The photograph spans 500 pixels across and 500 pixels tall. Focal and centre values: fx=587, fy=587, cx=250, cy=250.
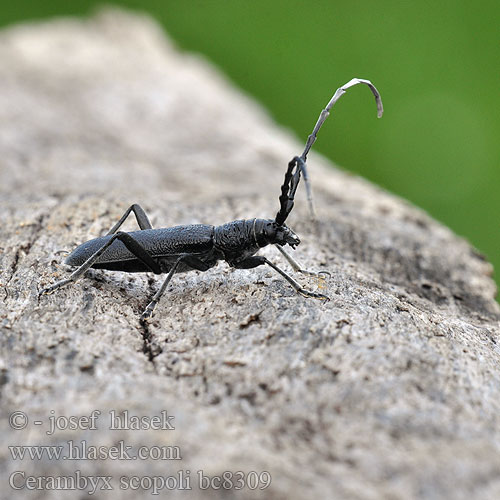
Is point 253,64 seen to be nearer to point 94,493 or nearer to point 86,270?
point 86,270

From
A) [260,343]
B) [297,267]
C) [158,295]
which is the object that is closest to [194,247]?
[158,295]

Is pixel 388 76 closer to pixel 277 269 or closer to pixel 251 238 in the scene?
pixel 251 238

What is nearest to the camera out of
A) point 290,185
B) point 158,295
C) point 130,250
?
point 158,295

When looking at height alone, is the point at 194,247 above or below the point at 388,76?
below

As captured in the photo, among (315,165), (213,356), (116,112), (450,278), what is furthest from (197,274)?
(116,112)

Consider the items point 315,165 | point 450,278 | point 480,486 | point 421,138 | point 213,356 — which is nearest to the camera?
point 480,486
